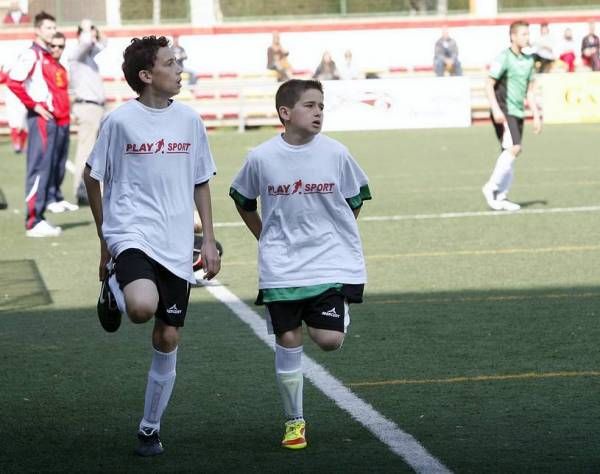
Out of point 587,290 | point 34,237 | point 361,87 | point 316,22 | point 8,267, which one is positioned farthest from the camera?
point 316,22

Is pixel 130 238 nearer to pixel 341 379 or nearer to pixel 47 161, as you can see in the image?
pixel 341 379

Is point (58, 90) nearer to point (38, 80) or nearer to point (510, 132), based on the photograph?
point (38, 80)

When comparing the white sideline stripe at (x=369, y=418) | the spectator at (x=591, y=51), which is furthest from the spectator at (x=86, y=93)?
the spectator at (x=591, y=51)

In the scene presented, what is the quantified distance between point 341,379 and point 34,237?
25.5 ft

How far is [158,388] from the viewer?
249 inches

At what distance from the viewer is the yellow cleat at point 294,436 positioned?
633cm

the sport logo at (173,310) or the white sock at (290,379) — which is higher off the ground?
the sport logo at (173,310)

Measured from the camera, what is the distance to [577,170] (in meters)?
21.0

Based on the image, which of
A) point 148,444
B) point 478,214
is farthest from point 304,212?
point 478,214

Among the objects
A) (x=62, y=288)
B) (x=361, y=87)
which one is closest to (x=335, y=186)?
(x=62, y=288)

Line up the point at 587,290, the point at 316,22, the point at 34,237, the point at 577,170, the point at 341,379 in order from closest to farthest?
the point at 341,379 → the point at 587,290 → the point at 34,237 → the point at 577,170 → the point at 316,22

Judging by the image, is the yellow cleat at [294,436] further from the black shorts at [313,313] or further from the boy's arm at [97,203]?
the boy's arm at [97,203]

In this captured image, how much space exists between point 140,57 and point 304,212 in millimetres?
983

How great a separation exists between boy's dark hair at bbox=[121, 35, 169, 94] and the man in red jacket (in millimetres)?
8606
